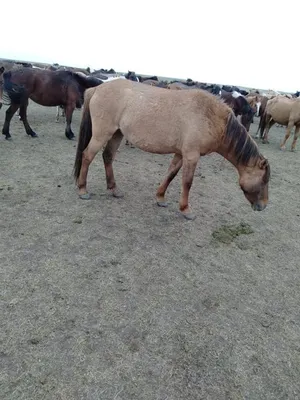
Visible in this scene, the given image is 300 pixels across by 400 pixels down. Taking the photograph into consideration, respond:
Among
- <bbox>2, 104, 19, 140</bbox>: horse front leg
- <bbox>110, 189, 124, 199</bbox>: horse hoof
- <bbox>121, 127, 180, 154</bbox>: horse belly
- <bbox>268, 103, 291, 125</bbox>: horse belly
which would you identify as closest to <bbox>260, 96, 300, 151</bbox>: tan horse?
<bbox>268, 103, 291, 125</bbox>: horse belly

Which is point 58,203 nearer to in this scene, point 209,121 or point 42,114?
point 209,121

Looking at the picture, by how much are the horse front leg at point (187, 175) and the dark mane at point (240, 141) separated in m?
0.55

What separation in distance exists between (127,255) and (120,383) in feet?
5.07

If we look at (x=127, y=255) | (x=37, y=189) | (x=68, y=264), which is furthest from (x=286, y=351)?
(x=37, y=189)

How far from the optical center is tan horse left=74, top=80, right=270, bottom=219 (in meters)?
3.96

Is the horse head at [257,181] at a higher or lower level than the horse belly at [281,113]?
lower

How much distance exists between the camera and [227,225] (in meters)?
4.43

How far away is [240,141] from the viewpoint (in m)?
4.02

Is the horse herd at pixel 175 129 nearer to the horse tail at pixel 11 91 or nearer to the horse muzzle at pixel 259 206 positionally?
the horse muzzle at pixel 259 206

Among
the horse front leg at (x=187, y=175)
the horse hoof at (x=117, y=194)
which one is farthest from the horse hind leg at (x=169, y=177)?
the horse hoof at (x=117, y=194)

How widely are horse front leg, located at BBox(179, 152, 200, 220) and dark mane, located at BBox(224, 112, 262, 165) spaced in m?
0.55

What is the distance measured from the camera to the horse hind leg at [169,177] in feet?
15.1

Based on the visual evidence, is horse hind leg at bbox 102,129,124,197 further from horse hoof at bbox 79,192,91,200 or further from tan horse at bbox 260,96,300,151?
tan horse at bbox 260,96,300,151

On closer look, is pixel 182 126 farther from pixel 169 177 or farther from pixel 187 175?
pixel 169 177
